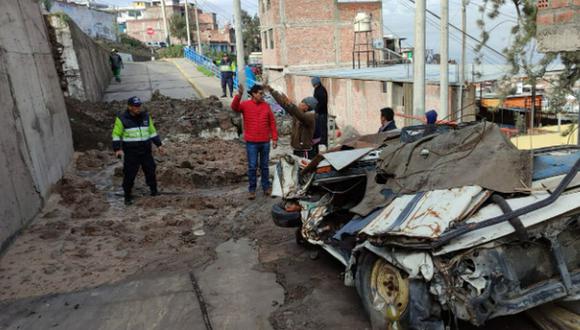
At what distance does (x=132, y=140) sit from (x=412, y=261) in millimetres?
5553

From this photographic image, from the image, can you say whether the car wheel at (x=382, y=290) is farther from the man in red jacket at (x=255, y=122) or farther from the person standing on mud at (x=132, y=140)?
the person standing on mud at (x=132, y=140)

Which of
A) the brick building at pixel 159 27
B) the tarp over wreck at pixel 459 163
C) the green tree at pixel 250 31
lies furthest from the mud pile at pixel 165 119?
the brick building at pixel 159 27

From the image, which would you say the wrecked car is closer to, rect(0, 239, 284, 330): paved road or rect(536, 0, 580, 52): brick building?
rect(0, 239, 284, 330): paved road

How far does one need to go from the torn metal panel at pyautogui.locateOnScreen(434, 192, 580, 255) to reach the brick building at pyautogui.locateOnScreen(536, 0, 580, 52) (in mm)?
2575

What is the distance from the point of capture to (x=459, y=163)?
3.45m

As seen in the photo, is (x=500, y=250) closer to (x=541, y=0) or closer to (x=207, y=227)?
(x=541, y=0)

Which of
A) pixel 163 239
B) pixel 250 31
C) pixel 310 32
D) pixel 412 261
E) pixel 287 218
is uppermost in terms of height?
pixel 250 31

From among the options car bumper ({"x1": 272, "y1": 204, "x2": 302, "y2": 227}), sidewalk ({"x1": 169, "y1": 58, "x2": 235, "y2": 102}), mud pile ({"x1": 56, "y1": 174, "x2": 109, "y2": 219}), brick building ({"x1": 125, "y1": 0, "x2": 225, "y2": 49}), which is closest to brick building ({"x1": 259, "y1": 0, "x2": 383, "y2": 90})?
sidewalk ({"x1": 169, "y1": 58, "x2": 235, "y2": 102})

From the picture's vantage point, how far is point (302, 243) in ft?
18.2

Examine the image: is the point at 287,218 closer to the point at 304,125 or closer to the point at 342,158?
the point at 342,158

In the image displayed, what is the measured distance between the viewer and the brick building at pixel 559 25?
15.8 feet

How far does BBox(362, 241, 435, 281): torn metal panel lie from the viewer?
2.92 m

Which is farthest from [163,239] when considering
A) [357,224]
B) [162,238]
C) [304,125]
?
[357,224]

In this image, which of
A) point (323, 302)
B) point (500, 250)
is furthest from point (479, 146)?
point (323, 302)
